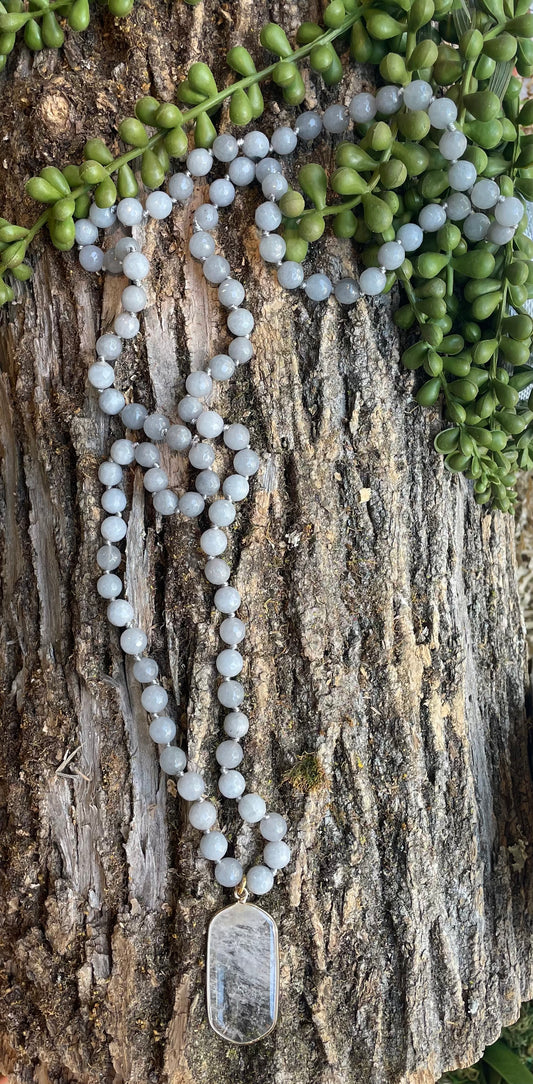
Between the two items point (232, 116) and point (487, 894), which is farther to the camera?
point (487, 894)

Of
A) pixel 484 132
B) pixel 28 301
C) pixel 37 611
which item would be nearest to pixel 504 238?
pixel 484 132

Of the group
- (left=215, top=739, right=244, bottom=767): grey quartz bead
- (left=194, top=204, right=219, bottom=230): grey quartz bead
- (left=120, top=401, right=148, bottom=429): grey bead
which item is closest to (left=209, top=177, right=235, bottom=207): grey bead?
(left=194, top=204, right=219, bottom=230): grey quartz bead

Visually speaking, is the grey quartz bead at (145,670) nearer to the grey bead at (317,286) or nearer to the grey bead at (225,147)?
the grey bead at (317,286)

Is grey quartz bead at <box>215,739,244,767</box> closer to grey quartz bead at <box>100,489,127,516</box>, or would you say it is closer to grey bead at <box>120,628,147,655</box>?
grey bead at <box>120,628,147,655</box>

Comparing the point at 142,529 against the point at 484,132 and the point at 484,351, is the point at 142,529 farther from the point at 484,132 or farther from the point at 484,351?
the point at 484,132

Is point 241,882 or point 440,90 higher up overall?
point 440,90

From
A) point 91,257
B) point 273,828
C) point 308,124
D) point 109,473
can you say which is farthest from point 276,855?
point 308,124

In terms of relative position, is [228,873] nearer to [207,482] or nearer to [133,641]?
[133,641]
